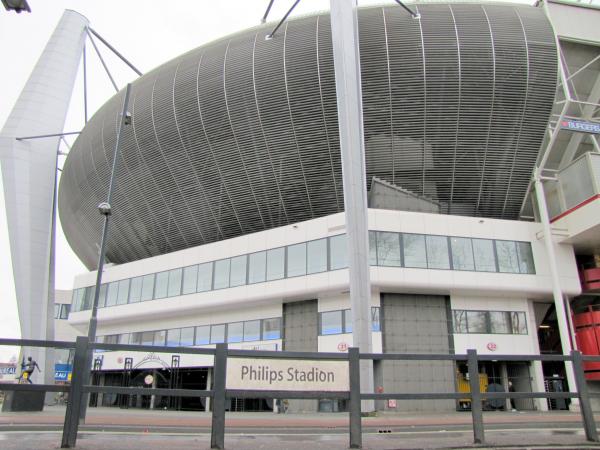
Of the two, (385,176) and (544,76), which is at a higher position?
(544,76)

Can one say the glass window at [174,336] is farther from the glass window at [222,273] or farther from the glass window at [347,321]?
the glass window at [347,321]

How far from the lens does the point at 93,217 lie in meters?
42.8

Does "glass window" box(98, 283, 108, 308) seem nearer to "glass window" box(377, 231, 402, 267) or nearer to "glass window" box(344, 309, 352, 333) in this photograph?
"glass window" box(344, 309, 352, 333)

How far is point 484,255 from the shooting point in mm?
28703

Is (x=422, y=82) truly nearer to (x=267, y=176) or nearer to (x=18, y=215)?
(x=267, y=176)

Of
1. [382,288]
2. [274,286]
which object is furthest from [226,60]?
[382,288]

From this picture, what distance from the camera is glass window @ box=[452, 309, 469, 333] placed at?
28.4 meters

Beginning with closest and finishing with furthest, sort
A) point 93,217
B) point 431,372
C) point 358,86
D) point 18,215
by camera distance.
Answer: point 358,86 < point 431,372 < point 18,215 < point 93,217

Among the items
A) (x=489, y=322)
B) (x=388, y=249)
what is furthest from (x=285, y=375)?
(x=489, y=322)

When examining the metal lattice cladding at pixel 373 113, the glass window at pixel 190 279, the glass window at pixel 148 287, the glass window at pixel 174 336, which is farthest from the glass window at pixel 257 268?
the glass window at pixel 148 287

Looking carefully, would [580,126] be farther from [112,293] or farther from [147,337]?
[112,293]

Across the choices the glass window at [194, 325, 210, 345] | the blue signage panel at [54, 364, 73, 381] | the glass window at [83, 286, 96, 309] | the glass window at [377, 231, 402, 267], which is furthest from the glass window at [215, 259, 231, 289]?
the glass window at [83, 286, 96, 309]

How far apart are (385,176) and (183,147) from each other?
45.5ft

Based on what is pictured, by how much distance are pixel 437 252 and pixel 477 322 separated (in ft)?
15.7
